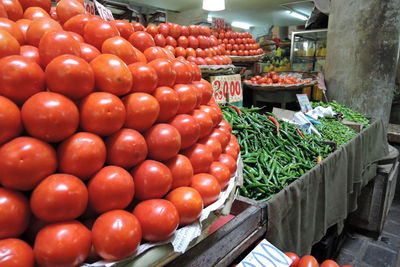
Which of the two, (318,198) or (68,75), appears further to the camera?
(318,198)

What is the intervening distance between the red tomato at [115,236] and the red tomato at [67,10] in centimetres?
90

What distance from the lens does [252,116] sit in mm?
3027

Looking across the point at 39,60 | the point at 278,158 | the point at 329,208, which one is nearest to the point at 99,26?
the point at 39,60

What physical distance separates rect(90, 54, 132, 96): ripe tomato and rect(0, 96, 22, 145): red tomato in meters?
0.26

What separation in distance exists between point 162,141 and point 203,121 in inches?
11.2

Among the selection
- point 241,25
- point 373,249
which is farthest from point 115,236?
point 241,25

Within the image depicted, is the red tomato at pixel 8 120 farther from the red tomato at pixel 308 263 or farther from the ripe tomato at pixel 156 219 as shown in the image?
the red tomato at pixel 308 263

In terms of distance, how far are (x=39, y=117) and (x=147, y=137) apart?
0.36m

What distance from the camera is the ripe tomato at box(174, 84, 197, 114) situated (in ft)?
3.88

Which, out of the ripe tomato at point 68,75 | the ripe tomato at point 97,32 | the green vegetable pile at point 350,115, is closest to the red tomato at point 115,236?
the ripe tomato at point 68,75

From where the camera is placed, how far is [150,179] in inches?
36.9

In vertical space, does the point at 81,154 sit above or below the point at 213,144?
above

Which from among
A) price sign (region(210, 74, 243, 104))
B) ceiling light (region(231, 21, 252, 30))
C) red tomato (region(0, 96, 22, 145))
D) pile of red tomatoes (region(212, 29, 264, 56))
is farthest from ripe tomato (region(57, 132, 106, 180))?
ceiling light (region(231, 21, 252, 30))

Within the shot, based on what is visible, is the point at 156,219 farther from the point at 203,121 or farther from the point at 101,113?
the point at 203,121
